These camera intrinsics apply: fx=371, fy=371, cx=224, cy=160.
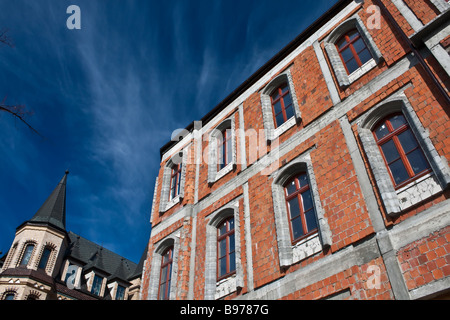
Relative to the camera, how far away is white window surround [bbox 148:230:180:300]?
11.7m

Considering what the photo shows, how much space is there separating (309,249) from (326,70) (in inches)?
205

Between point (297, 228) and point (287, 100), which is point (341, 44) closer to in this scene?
point (287, 100)

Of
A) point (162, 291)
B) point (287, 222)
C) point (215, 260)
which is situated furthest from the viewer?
point (162, 291)

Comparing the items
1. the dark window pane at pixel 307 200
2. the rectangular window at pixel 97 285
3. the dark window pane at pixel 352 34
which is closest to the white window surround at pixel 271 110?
the dark window pane at pixel 352 34

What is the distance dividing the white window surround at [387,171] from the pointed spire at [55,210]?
2948 cm

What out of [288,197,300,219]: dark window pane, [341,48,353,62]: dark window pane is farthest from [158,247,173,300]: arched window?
[341,48,353,62]: dark window pane

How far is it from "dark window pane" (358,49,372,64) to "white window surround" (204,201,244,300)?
5334 millimetres

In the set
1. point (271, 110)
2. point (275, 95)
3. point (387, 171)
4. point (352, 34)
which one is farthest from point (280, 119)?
point (387, 171)

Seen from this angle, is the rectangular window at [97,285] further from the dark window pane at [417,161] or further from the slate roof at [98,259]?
the dark window pane at [417,161]

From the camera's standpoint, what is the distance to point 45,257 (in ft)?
98.2

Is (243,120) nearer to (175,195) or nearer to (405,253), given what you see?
(175,195)

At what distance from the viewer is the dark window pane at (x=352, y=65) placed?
1013 cm

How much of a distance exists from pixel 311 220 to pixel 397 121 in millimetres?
2971

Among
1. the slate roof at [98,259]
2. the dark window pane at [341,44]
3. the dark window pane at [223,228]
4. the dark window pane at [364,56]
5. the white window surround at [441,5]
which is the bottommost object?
the dark window pane at [223,228]
